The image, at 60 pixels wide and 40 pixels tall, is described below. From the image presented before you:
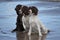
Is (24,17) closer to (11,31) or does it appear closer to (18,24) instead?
(18,24)

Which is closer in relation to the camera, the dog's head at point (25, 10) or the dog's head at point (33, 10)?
the dog's head at point (33, 10)

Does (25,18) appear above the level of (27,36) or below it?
above

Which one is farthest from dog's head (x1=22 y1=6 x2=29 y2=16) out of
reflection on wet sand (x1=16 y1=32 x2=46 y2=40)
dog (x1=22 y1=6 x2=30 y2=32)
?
reflection on wet sand (x1=16 y1=32 x2=46 y2=40)

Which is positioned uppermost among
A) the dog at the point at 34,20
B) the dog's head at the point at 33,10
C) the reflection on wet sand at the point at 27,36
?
the dog's head at the point at 33,10

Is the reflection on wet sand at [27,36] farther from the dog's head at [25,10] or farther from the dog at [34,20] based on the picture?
the dog's head at [25,10]

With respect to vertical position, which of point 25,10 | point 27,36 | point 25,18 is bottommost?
point 27,36

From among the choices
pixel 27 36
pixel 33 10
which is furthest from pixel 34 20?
pixel 27 36

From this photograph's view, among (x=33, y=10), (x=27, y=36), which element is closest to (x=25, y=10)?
(x=33, y=10)

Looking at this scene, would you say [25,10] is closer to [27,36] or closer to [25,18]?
[25,18]

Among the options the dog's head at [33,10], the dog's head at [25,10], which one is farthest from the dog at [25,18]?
the dog's head at [33,10]

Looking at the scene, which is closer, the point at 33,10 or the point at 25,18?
the point at 33,10

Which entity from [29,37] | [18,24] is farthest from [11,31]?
[29,37]

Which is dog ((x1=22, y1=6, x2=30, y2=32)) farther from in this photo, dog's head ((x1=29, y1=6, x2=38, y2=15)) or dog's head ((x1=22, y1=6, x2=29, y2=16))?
dog's head ((x1=29, y1=6, x2=38, y2=15))

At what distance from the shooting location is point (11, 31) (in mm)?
4121
